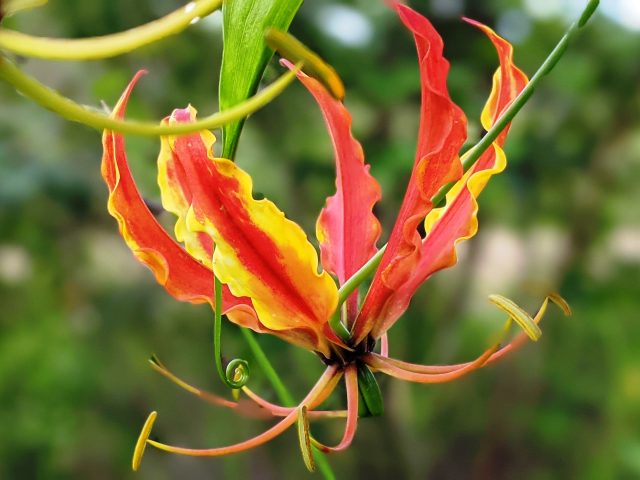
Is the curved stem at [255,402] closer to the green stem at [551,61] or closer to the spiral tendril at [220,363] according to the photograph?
the spiral tendril at [220,363]

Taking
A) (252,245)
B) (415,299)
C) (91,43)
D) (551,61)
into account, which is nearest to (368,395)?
(252,245)

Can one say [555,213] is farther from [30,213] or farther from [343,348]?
[343,348]

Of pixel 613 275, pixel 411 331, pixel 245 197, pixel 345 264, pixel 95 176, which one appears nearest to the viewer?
pixel 245 197

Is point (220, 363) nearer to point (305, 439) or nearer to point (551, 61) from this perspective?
point (305, 439)

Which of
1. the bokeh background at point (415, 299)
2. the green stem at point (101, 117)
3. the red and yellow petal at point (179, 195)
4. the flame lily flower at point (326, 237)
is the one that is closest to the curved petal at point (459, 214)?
the flame lily flower at point (326, 237)

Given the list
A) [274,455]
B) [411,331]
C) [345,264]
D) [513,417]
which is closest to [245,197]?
[345,264]

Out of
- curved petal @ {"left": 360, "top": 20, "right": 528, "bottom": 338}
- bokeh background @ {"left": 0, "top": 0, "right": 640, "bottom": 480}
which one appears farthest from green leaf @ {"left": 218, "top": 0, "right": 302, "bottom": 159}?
bokeh background @ {"left": 0, "top": 0, "right": 640, "bottom": 480}
